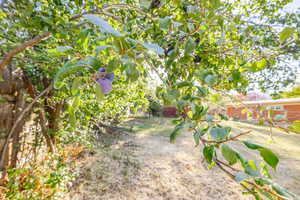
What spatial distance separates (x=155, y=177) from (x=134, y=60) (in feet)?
7.74

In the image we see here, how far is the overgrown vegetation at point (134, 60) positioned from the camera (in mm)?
287

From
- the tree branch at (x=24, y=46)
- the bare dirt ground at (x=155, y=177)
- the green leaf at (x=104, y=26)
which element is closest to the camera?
the green leaf at (x=104, y=26)

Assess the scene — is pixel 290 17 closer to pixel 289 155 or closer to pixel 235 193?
pixel 235 193

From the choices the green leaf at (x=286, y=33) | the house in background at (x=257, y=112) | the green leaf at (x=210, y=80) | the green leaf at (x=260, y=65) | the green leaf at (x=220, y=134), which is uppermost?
the green leaf at (x=286, y=33)

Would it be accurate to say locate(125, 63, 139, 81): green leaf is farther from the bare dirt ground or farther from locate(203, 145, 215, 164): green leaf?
the bare dirt ground

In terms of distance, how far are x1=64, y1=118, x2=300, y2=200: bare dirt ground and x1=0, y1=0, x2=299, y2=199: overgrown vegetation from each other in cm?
60

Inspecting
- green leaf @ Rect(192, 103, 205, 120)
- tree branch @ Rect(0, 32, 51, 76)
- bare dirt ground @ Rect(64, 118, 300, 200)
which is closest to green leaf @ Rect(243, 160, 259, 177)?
green leaf @ Rect(192, 103, 205, 120)

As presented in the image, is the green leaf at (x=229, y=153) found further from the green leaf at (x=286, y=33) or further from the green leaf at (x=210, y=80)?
the green leaf at (x=286, y=33)

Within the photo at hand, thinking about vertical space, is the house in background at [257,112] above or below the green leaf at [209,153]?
above

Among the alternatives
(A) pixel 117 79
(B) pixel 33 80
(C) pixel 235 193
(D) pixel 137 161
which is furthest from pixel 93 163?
(C) pixel 235 193

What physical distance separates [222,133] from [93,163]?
8.99ft

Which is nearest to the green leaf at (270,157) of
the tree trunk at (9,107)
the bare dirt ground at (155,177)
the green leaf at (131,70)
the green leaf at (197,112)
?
the green leaf at (197,112)

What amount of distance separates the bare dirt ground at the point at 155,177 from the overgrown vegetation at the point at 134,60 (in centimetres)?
60

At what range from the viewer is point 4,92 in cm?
173
